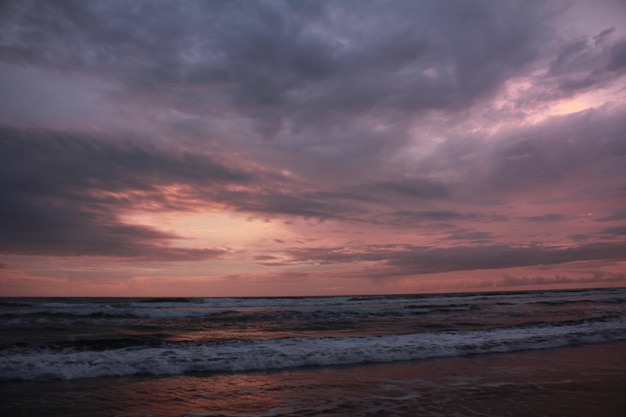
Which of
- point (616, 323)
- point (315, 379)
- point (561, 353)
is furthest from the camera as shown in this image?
point (616, 323)

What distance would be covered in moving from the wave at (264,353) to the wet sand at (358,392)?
69 cm

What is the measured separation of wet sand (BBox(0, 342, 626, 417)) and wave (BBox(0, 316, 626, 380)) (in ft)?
2.28

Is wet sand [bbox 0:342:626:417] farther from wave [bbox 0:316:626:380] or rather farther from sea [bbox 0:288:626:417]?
wave [bbox 0:316:626:380]

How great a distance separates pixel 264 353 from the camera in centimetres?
1200

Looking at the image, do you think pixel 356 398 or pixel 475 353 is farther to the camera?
pixel 475 353

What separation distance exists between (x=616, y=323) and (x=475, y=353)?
11.2 m

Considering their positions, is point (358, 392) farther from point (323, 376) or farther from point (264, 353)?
point (264, 353)

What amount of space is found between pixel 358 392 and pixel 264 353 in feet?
15.2

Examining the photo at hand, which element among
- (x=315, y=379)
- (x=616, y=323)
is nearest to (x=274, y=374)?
(x=315, y=379)

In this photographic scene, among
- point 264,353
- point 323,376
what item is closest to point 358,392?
point 323,376

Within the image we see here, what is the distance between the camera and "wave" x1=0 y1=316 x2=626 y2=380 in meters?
10.1

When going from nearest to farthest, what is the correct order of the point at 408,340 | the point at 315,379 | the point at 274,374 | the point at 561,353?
the point at 315,379
the point at 274,374
the point at 561,353
the point at 408,340

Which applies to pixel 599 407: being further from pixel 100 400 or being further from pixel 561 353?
pixel 100 400

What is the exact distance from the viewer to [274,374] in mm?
9938
